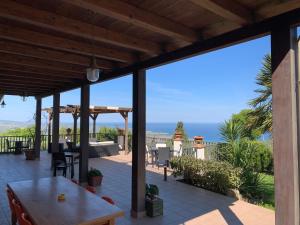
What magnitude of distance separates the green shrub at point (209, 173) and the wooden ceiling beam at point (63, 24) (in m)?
3.49

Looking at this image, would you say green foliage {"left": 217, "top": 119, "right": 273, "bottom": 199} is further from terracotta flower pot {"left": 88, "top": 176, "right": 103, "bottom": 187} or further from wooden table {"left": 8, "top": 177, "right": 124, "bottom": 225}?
wooden table {"left": 8, "top": 177, "right": 124, "bottom": 225}

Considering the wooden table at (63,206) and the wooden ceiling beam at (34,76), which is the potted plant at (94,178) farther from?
the wooden table at (63,206)

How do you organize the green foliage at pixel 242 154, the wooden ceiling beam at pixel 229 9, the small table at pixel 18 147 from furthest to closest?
1. the small table at pixel 18 147
2. the green foliage at pixel 242 154
3. the wooden ceiling beam at pixel 229 9

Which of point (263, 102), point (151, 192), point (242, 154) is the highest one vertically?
point (263, 102)

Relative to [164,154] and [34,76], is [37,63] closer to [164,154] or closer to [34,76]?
[34,76]

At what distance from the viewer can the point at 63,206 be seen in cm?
270

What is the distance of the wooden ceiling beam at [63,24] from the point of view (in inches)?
98.2

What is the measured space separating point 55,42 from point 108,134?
11223 mm

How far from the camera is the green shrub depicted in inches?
224

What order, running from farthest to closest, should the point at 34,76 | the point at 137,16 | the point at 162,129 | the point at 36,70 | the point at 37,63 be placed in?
the point at 162,129
the point at 34,76
the point at 36,70
the point at 37,63
the point at 137,16

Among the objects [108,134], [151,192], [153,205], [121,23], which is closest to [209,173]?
[151,192]

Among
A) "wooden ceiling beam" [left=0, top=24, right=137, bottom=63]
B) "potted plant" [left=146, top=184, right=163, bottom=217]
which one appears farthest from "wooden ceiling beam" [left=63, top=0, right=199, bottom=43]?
"potted plant" [left=146, top=184, right=163, bottom=217]

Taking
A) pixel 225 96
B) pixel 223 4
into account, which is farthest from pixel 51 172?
pixel 225 96

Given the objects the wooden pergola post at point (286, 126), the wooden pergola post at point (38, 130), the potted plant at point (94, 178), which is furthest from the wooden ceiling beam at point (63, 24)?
the wooden pergola post at point (38, 130)
